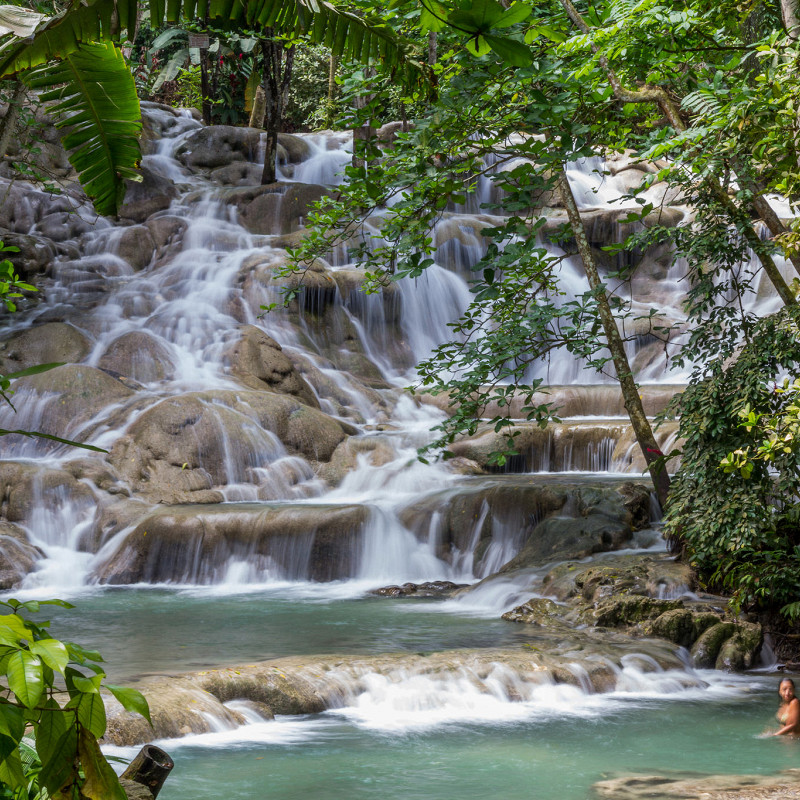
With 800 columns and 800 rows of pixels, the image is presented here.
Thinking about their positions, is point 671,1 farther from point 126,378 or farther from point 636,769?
point 126,378

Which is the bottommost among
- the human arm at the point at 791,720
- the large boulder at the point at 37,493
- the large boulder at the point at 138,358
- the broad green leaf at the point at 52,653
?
the human arm at the point at 791,720

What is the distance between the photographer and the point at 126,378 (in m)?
16.8

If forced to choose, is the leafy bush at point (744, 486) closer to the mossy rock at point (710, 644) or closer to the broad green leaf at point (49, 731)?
the mossy rock at point (710, 644)

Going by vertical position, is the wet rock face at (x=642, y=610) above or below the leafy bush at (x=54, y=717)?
below

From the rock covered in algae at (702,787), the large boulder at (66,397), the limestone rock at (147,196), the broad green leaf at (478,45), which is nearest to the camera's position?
the broad green leaf at (478,45)

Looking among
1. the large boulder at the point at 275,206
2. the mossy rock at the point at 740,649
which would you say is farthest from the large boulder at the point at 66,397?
the mossy rock at the point at 740,649

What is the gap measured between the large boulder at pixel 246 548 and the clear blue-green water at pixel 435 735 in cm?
281

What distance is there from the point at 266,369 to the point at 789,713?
12.4 m

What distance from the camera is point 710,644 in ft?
27.0

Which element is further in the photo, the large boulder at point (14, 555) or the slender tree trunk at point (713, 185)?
the large boulder at point (14, 555)

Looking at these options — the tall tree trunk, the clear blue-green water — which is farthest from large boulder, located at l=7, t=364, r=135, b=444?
the tall tree trunk

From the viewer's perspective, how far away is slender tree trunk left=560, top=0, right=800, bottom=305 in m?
8.36

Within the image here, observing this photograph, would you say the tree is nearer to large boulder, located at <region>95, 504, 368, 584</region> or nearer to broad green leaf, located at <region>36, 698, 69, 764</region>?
broad green leaf, located at <region>36, 698, 69, 764</region>

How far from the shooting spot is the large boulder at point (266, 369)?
56.2 ft
